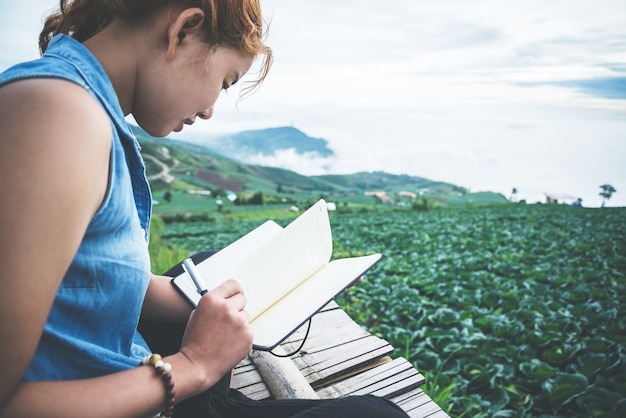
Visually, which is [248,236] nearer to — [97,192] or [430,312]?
[97,192]

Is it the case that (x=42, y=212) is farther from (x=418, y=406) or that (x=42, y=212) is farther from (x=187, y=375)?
(x=418, y=406)

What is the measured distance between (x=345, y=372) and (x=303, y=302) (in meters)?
0.62

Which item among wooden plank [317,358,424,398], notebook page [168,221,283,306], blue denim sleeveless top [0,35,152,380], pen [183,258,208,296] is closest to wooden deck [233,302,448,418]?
wooden plank [317,358,424,398]

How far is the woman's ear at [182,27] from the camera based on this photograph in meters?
0.69

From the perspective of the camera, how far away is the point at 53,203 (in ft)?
1.54

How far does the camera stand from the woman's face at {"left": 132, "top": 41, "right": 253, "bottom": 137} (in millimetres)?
750

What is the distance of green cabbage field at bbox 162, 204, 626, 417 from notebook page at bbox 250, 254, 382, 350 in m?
1.23

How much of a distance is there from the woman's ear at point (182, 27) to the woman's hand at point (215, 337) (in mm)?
447

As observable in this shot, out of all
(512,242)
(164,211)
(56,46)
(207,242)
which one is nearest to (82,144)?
(56,46)

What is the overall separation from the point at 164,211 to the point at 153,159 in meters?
14.7

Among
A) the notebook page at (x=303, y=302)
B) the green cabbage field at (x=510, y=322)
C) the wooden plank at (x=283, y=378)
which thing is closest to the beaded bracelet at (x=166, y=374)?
the notebook page at (x=303, y=302)

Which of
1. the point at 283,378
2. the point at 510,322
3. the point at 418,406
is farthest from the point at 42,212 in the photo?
the point at 510,322

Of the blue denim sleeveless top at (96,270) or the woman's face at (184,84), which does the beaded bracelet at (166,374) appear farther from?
the woman's face at (184,84)

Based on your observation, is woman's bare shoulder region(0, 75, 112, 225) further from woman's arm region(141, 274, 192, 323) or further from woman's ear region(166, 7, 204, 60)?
woman's arm region(141, 274, 192, 323)
